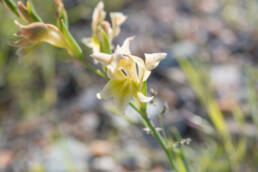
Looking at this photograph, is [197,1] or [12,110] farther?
[197,1]

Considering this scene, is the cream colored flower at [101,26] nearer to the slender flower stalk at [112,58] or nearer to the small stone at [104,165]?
the slender flower stalk at [112,58]

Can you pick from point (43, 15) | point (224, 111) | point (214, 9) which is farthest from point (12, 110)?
point (214, 9)

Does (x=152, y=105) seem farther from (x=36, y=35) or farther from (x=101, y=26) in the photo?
(x=36, y=35)

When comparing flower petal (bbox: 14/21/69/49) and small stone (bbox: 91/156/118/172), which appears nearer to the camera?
flower petal (bbox: 14/21/69/49)

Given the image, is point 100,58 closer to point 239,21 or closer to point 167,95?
point 167,95

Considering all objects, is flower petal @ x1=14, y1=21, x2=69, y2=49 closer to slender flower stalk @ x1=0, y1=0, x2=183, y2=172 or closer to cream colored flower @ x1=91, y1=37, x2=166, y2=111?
slender flower stalk @ x1=0, y1=0, x2=183, y2=172

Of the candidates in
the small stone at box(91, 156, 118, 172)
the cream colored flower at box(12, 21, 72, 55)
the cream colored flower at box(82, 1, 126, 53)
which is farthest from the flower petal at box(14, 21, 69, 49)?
the small stone at box(91, 156, 118, 172)
